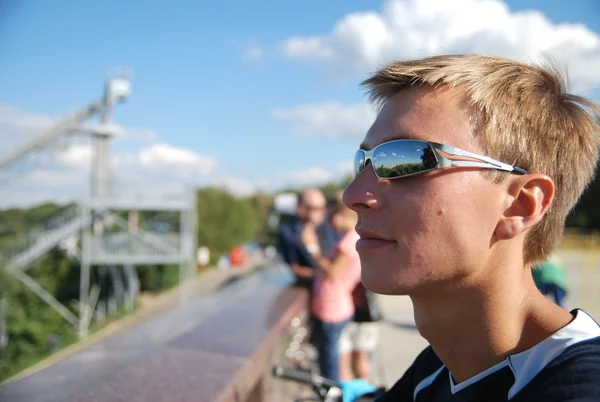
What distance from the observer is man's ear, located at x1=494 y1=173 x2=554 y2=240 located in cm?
125

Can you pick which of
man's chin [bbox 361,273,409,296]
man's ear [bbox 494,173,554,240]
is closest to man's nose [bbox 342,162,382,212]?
man's chin [bbox 361,273,409,296]

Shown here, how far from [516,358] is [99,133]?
4132 cm

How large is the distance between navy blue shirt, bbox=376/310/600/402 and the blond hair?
266mm

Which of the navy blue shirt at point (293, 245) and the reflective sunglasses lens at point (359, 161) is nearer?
the reflective sunglasses lens at point (359, 161)

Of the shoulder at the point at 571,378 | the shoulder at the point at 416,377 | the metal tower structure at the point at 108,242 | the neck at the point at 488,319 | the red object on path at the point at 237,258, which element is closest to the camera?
the shoulder at the point at 571,378

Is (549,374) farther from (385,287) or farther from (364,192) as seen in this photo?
(364,192)

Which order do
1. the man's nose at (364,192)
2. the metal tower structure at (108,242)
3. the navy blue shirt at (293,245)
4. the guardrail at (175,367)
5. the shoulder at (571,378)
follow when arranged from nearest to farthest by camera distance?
the shoulder at (571,378), the man's nose at (364,192), the guardrail at (175,367), the navy blue shirt at (293,245), the metal tower structure at (108,242)

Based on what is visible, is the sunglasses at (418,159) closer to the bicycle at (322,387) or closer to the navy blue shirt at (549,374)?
the navy blue shirt at (549,374)

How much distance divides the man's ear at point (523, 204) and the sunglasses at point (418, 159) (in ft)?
0.10

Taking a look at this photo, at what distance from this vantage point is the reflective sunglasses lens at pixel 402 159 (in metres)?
1.27

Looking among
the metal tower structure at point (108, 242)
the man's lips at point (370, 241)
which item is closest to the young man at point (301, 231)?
the man's lips at point (370, 241)

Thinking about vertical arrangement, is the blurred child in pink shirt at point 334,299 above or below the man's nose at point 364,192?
below

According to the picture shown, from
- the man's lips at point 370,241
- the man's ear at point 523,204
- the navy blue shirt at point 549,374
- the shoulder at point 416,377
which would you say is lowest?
the shoulder at point 416,377

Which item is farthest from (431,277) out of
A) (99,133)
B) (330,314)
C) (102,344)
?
(99,133)
